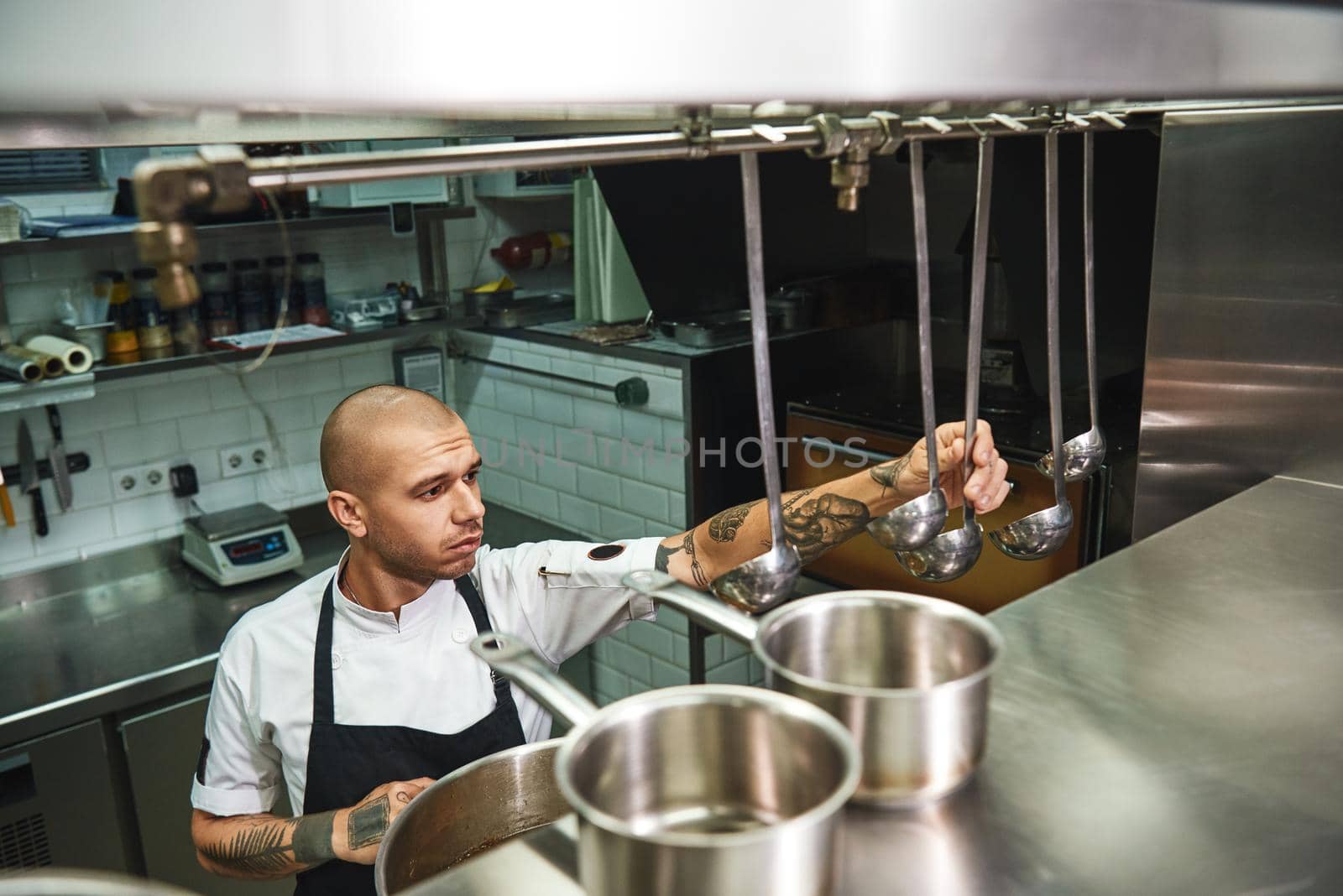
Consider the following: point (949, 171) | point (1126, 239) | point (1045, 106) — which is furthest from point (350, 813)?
point (949, 171)

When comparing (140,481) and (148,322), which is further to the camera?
(140,481)

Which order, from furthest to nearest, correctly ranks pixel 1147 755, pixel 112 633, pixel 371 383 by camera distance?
pixel 371 383 < pixel 112 633 < pixel 1147 755

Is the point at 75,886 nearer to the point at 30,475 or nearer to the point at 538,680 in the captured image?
the point at 538,680

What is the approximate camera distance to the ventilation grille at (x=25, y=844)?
2.47 m

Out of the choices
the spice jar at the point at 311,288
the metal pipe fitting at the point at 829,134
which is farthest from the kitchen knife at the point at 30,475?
the metal pipe fitting at the point at 829,134

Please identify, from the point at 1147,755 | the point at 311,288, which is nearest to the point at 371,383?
the point at 311,288

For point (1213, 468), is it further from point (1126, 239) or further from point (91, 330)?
point (91, 330)

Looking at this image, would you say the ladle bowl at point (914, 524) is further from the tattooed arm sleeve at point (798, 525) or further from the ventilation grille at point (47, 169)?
the ventilation grille at point (47, 169)

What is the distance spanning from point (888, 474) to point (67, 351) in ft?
7.12

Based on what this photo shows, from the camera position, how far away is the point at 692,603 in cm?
73

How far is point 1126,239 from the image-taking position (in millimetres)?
2867

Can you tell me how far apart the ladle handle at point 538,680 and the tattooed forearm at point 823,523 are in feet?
1.43

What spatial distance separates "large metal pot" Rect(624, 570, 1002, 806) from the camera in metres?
0.71

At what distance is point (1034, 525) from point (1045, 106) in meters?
0.45
